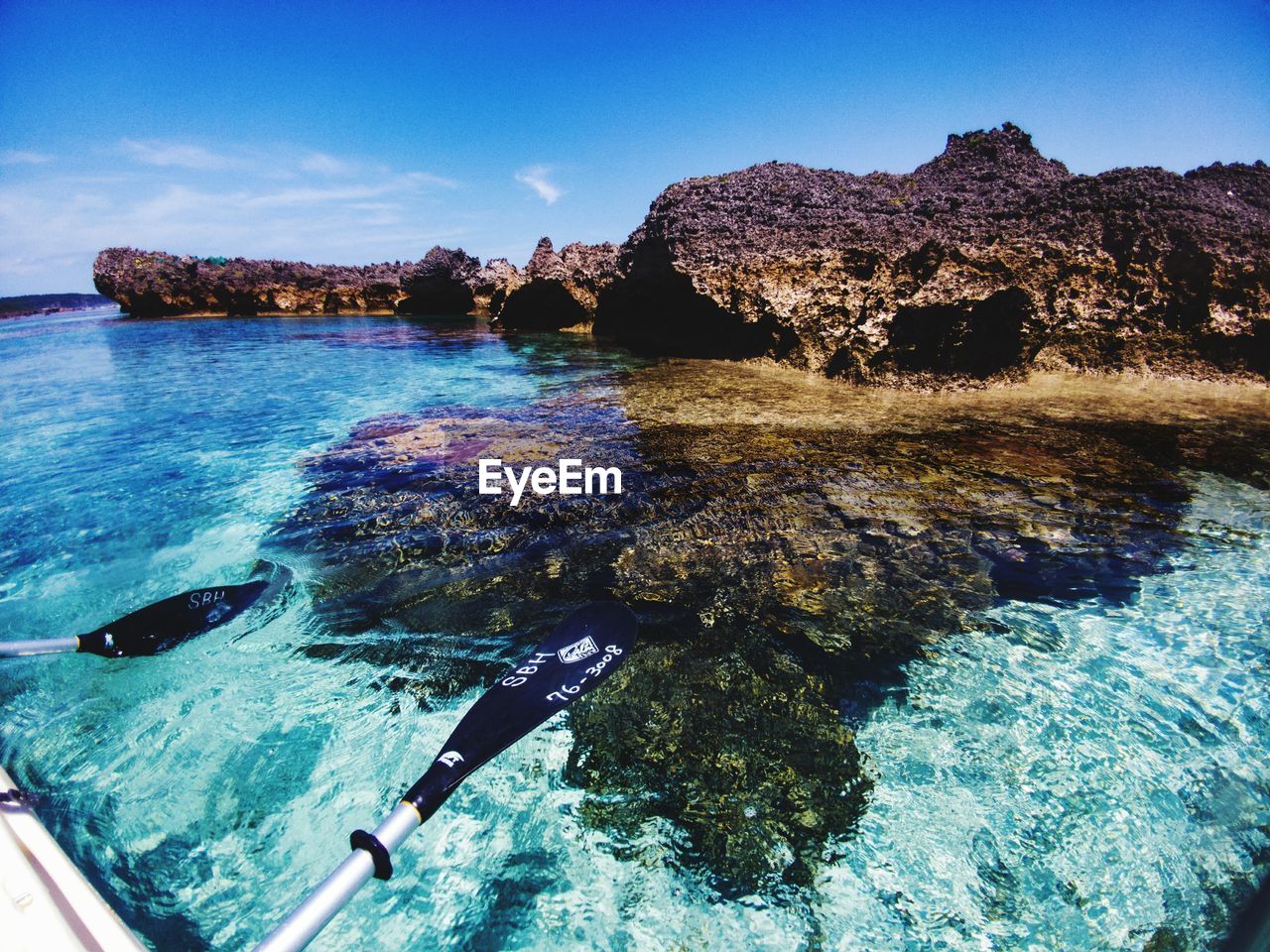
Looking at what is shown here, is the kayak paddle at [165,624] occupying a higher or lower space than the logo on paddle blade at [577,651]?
lower

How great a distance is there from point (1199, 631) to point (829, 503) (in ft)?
7.54

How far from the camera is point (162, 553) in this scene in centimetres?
445

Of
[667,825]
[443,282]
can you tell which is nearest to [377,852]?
[667,825]

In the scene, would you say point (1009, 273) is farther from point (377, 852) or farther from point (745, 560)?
point (377, 852)

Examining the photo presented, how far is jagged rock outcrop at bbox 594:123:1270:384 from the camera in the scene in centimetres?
805

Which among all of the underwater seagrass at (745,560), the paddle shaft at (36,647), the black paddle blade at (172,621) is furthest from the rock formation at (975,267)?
the paddle shaft at (36,647)

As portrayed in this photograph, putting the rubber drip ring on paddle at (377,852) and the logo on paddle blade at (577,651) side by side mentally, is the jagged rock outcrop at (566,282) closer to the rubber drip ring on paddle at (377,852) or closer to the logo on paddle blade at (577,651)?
the logo on paddle blade at (577,651)

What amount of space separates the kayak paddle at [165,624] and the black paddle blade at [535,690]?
2179 mm

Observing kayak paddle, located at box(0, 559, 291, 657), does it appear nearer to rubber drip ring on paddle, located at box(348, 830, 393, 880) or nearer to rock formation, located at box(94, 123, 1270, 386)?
rubber drip ring on paddle, located at box(348, 830, 393, 880)

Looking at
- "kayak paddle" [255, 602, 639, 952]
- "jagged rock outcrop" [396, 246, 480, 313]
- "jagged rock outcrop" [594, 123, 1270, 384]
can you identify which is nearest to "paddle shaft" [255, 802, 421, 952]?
"kayak paddle" [255, 602, 639, 952]

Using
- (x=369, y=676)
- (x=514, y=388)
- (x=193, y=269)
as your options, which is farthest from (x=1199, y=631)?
(x=193, y=269)

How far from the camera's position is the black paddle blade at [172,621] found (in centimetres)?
300

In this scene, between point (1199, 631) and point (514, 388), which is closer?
point (1199, 631)

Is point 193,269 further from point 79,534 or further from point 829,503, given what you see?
point 829,503
